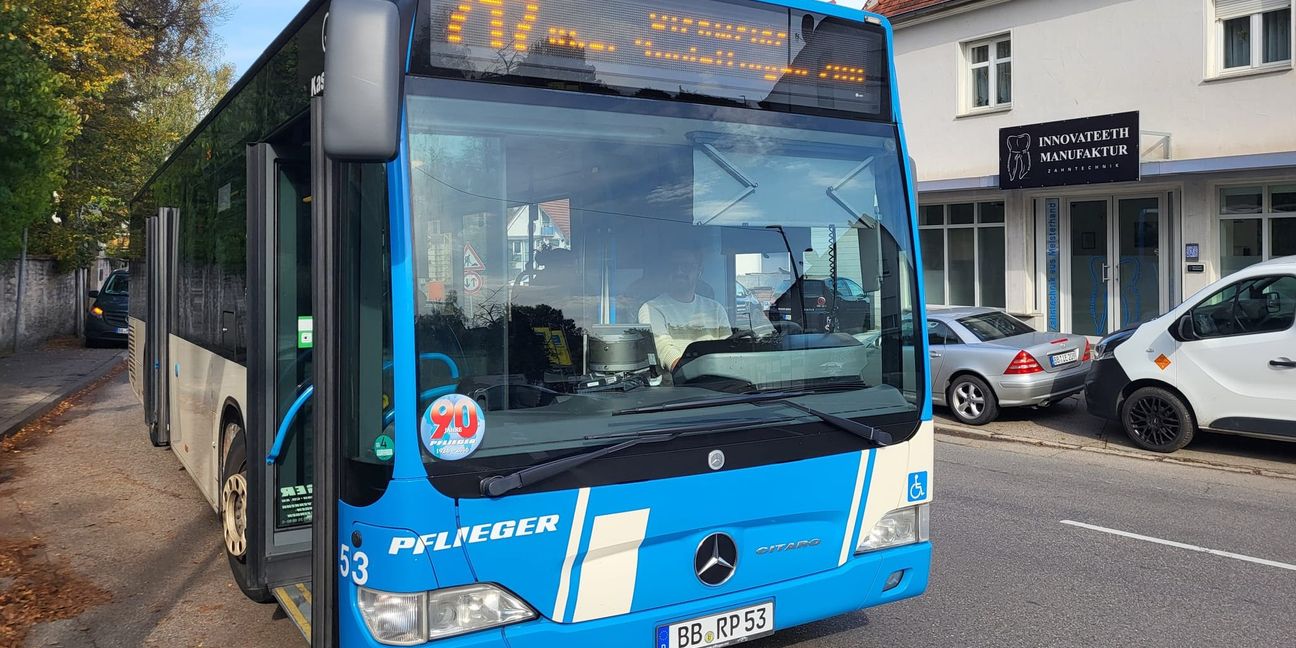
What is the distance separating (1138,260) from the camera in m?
17.0

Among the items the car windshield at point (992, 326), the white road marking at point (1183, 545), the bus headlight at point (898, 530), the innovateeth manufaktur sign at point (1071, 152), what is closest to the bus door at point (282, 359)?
the bus headlight at point (898, 530)

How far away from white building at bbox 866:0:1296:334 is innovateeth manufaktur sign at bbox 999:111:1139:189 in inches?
5.3

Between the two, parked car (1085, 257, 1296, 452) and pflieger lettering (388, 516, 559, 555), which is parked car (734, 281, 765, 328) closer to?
pflieger lettering (388, 516, 559, 555)

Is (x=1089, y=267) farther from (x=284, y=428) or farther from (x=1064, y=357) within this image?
(x=284, y=428)

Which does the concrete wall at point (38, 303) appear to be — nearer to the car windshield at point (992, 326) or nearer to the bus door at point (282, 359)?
the car windshield at point (992, 326)

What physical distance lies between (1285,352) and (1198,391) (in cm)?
92

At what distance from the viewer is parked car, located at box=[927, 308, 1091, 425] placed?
462 inches

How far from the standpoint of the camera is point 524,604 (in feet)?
10.9

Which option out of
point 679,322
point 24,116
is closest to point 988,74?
point 24,116

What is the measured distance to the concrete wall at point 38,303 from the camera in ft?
72.6

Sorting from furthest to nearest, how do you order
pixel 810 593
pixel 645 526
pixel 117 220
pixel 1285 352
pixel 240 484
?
1. pixel 117 220
2. pixel 1285 352
3. pixel 240 484
4. pixel 810 593
5. pixel 645 526

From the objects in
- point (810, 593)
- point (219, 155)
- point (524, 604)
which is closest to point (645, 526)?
point (524, 604)

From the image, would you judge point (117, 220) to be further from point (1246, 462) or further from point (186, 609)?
point (1246, 462)

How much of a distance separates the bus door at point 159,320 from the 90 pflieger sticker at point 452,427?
18.7 feet
